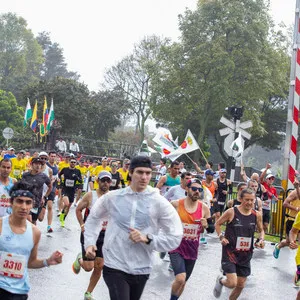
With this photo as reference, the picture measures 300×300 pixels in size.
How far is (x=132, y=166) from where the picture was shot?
508cm

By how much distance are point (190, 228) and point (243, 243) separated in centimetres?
69

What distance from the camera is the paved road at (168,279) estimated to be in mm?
8344

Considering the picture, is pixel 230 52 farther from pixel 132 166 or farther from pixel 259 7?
pixel 132 166

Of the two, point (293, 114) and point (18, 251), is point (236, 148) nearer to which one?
point (293, 114)

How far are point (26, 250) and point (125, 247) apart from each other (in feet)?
2.78

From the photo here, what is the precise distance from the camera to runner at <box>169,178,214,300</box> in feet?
24.5

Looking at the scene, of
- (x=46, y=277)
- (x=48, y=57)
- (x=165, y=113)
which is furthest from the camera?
(x=48, y=57)

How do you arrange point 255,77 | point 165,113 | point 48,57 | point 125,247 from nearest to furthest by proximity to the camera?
point 125,247 < point 255,77 < point 165,113 < point 48,57

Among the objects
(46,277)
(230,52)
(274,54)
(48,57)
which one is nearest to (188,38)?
(230,52)

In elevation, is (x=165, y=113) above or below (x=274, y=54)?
below

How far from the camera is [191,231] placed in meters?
7.71

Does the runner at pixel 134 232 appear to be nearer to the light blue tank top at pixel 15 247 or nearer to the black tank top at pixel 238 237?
the light blue tank top at pixel 15 247

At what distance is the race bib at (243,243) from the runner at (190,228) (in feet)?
1.16

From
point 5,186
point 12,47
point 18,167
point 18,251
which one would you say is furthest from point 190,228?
point 12,47
